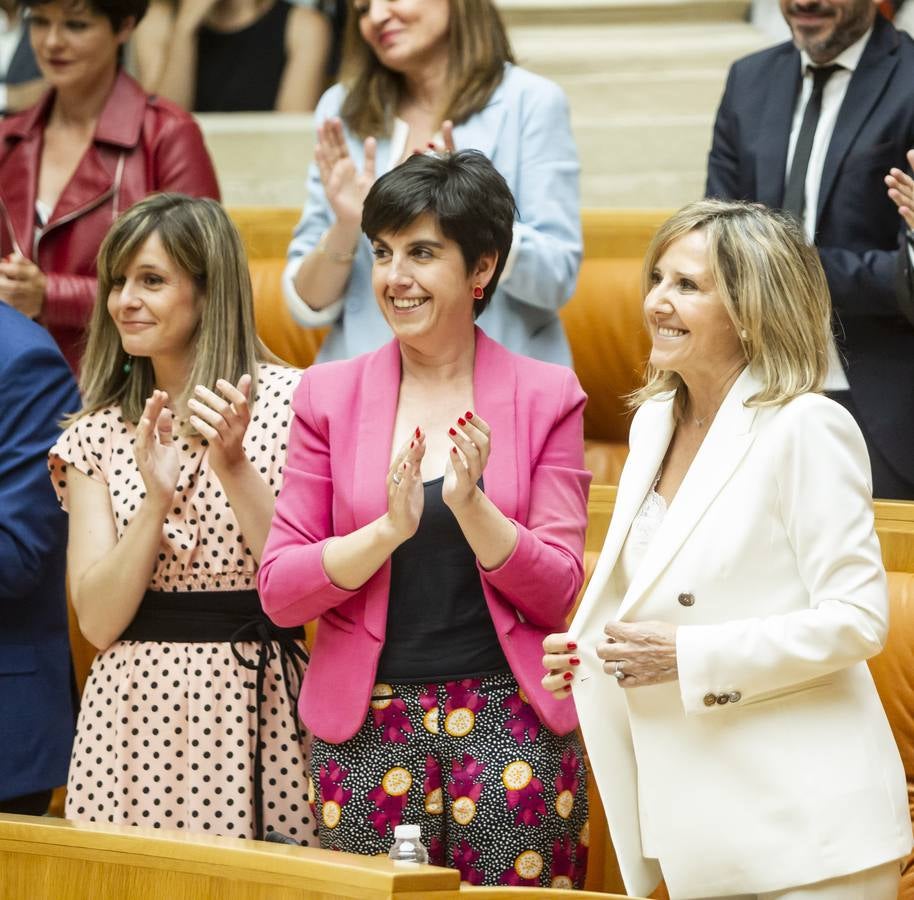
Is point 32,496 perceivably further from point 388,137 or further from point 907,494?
point 907,494

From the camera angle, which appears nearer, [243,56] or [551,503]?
[551,503]

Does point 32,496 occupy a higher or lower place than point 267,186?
lower

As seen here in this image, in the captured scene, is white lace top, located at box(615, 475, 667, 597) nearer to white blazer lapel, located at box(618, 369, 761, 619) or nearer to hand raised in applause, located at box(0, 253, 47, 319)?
white blazer lapel, located at box(618, 369, 761, 619)

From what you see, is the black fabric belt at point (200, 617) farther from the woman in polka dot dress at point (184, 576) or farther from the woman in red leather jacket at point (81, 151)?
the woman in red leather jacket at point (81, 151)

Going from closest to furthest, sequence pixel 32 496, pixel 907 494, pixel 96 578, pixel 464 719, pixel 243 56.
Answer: pixel 464 719, pixel 96 578, pixel 32 496, pixel 907 494, pixel 243 56

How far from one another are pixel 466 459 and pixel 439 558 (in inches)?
8.0

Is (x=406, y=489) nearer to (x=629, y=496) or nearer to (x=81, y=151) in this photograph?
(x=629, y=496)

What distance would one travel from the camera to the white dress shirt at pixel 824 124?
10.1 feet

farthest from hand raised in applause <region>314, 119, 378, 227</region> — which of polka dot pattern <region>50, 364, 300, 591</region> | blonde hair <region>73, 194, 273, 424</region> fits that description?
polka dot pattern <region>50, 364, 300, 591</region>

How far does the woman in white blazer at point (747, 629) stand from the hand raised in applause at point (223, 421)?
1.81 feet

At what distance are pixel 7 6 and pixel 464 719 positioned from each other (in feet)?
9.97

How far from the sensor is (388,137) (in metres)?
3.19

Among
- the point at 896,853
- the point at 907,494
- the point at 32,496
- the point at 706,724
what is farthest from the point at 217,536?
the point at 907,494

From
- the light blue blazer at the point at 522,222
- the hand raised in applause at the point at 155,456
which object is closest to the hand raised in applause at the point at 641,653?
the hand raised in applause at the point at 155,456
